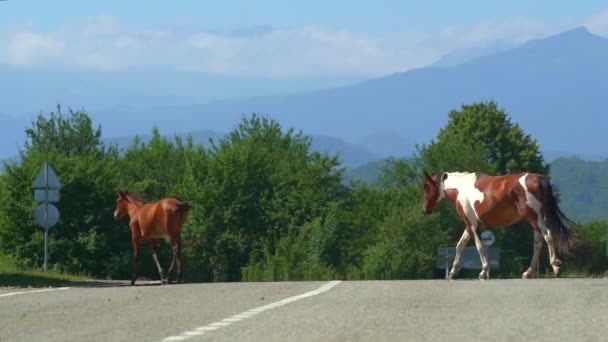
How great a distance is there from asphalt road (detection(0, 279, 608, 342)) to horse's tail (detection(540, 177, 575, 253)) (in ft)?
12.7

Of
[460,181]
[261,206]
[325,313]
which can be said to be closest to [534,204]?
[460,181]

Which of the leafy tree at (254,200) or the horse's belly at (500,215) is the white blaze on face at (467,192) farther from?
the leafy tree at (254,200)

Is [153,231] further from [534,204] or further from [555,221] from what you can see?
[555,221]

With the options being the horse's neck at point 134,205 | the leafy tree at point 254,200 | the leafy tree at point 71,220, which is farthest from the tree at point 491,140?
the horse's neck at point 134,205

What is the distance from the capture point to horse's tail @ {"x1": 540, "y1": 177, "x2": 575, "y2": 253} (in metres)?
24.6

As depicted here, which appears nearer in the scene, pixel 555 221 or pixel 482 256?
pixel 555 221

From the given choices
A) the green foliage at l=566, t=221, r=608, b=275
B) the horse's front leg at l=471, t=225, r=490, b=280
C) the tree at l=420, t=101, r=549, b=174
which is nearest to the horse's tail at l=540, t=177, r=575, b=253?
the horse's front leg at l=471, t=225, r=490, b=280

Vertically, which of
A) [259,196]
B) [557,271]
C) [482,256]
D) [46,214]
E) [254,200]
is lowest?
[557,271]

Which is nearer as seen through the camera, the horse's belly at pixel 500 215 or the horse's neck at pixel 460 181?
the horse's belly at pixel 500 215

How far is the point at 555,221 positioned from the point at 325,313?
1081 centimetres

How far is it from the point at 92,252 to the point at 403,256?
24.1 m

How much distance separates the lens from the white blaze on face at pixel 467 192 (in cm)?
2614

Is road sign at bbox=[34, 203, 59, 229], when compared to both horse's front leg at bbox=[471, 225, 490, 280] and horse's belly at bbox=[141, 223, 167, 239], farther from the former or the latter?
horse's front leg at bbox=[471, 225, 490, 280]

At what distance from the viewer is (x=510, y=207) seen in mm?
25703
